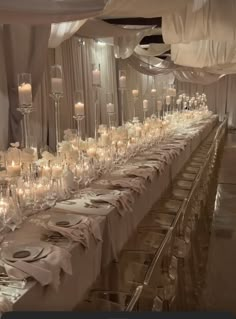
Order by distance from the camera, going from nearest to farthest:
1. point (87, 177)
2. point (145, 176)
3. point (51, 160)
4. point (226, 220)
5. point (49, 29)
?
point (51, 160)
point (87, 177)
point (145, 176)
point (49, 29)
point (226, 220)

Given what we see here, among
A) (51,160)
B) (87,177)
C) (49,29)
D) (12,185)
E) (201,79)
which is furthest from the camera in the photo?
(201,79)

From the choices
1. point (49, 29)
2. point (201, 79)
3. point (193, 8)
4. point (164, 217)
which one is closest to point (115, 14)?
point (49, 29)

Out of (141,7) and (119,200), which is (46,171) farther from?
(141,7)

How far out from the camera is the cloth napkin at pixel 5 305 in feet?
5.32

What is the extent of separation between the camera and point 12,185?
267cm

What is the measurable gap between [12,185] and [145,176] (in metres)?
1.67

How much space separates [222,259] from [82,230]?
9.31 ft

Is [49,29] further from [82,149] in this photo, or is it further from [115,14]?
[82,149]

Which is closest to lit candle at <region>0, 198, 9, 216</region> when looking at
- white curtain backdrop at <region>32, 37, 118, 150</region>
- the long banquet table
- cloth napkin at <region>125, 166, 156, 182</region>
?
the long banquet table

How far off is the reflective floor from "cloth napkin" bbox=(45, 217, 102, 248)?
5.16 feet

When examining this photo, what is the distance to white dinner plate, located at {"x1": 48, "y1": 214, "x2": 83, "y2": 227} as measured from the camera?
248 cm

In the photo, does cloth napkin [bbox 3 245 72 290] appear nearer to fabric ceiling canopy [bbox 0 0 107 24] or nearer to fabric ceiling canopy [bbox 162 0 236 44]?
fabric ceiling canopy [bbox 0 0 107 24]

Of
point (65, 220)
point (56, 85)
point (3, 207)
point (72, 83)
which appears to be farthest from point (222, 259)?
point (72, 83)

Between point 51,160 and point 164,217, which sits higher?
point 51,160
